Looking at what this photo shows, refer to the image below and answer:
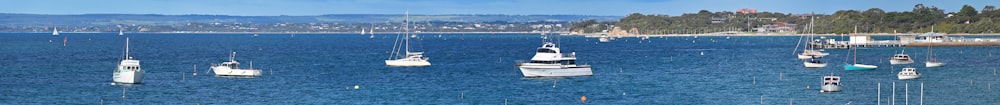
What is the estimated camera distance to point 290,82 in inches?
2894

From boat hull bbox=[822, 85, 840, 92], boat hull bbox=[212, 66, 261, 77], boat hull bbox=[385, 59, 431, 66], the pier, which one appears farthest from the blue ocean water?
the pier

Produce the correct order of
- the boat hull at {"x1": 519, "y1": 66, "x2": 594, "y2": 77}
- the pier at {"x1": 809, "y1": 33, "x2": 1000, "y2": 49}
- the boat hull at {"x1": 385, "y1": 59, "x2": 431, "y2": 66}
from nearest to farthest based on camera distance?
the boat hull at {"x1": 519, "y1": 66, "x2": 594, "y2": 77}, the boat hull at {"x1": 385, "y1": 59, "x2": 431, "y2": 66}, the pier at {"x1": 809, "y1": 33, "x2": 1000, "y2": 49}

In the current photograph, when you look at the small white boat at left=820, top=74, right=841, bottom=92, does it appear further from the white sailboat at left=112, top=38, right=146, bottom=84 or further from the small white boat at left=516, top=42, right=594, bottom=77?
the white sailboat at left=112, top=38, right=146, bottom=84

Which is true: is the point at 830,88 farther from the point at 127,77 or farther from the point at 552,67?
the point at 127,77

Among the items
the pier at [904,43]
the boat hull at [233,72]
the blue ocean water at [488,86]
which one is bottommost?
the blue ocean water at [488,86]

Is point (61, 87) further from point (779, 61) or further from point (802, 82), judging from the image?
point (779, 61)

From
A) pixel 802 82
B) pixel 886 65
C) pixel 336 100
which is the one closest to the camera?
pixel 336 100

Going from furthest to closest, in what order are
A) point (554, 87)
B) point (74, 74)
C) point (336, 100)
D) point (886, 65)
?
1. point (886, 65)
2. point (74, 74)
3. point (554, 87)
4. point (336, 100)

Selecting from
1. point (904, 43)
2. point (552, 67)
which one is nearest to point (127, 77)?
point (552, 67)

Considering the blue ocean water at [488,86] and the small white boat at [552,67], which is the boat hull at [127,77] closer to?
the blue ocean water at [488,86]

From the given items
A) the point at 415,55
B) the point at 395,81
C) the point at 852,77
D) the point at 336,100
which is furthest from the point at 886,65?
the point at 336,100

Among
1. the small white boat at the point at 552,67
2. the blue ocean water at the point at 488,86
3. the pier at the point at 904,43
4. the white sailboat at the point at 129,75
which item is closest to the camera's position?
the blue ocean water at the point at 488,86

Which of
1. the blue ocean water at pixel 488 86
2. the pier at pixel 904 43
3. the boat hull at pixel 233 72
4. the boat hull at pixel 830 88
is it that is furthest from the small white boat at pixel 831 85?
the pier at pixel 904 43

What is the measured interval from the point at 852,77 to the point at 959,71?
11766 mm
